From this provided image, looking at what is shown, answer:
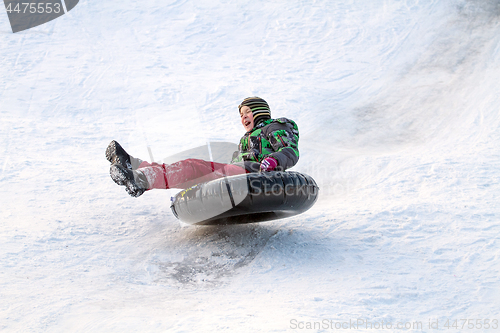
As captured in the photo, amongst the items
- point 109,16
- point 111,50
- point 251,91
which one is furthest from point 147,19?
point 251,91

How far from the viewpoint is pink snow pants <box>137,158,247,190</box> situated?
2.74m

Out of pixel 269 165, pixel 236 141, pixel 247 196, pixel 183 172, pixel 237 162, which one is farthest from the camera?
pixel 236 141

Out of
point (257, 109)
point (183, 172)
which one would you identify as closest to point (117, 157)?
point (183, 172)

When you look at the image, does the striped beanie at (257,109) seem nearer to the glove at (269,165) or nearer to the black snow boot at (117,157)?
the glove at (269,165)

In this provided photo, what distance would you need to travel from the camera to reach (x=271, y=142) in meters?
2.98

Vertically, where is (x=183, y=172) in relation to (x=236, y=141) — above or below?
above

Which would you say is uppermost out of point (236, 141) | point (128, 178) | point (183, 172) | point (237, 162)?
point (128, 178)

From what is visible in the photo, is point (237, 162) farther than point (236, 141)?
No

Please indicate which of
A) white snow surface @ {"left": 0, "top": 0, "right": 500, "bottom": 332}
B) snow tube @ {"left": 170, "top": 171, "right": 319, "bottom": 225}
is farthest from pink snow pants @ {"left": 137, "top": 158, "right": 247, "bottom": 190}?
white snow surface @ {"left": 0, "top": 0, "right": 500, "bottom": 332}

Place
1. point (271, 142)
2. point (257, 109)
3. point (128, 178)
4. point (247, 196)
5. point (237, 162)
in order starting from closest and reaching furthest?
point (247, 196) → point (128, 178) → point (271, 142) → point (237, 162) → point (257, 109)

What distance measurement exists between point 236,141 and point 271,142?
87.5 inches

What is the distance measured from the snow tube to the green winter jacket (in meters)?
0.28

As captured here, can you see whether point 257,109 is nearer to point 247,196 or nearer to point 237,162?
point 237,162

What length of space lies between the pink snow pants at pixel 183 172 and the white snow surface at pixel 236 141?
40 cm
